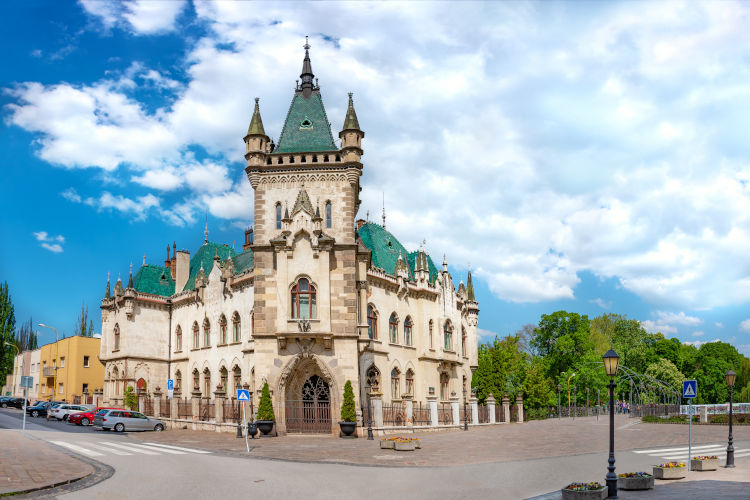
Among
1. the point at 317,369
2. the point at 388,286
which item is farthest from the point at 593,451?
the point at 388,286

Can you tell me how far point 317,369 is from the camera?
37.5m

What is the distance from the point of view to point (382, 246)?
49.1 meters

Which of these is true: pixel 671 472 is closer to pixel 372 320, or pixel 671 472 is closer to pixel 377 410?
pixel 377 410

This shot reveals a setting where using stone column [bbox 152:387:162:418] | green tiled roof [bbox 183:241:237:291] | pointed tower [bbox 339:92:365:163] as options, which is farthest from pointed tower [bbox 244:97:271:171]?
stone column [bbox 152:387:162:418]

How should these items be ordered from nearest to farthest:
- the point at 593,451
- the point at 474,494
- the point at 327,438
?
the point at 474,494, the point at 593,451, the point at 327,438

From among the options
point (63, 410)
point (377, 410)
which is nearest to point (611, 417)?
point (377, 410)

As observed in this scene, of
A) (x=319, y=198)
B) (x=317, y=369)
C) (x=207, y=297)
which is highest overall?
(x=319, y=198)

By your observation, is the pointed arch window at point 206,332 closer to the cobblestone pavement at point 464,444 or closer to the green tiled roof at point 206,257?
the green tiled roof at point 206,257

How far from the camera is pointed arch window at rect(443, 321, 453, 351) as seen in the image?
50.7 meters

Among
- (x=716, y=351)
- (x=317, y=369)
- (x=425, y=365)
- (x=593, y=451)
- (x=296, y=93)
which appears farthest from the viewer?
(x=716, y=351)

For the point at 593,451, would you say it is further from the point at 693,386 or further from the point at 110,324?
the point at 110,324

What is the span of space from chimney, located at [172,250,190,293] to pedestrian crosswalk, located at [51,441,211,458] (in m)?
28.0

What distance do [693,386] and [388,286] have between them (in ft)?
83.8

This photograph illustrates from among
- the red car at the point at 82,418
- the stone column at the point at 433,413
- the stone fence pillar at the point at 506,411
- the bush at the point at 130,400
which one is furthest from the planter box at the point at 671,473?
the bush at the point at 130,400
